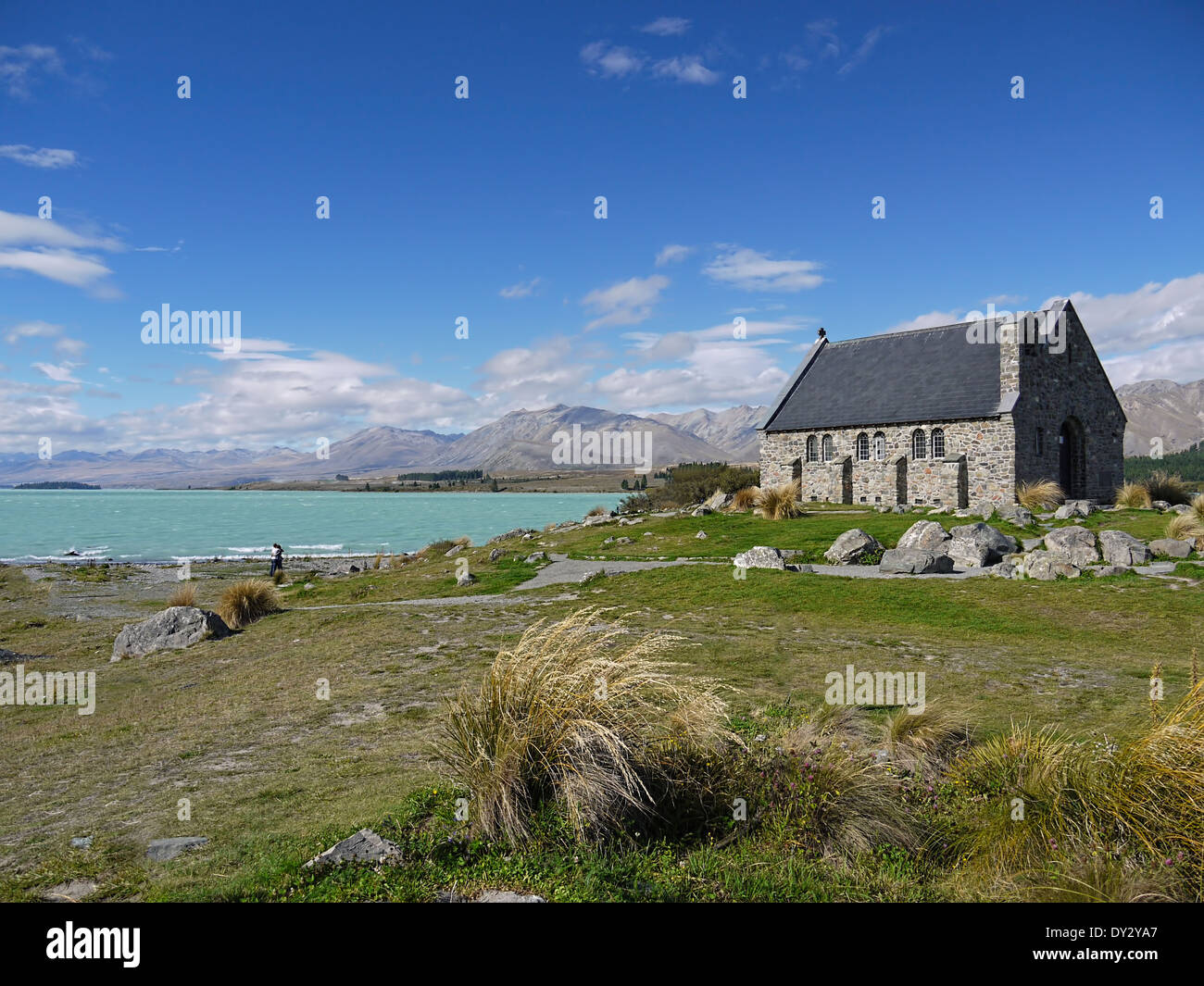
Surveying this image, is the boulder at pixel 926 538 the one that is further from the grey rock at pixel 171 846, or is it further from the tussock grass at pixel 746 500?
the grey rock at pixel 171 846

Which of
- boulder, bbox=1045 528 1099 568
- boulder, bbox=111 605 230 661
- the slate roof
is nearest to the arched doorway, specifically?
the slate roof

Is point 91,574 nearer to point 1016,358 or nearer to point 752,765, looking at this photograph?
point 752,765

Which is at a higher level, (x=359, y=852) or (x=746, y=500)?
(x=746, y=500)

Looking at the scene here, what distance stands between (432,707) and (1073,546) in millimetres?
17215

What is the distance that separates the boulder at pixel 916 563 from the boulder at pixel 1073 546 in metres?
2.50

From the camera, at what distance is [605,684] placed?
5449mm

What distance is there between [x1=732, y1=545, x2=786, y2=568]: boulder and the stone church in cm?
1954

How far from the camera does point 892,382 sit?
131ft

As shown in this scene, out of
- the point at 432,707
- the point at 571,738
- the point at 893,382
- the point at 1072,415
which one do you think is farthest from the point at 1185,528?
the point at 571,738

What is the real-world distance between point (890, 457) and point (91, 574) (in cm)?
4335

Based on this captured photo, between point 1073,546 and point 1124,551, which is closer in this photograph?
point 1124,551

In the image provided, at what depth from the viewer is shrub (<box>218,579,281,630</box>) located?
56.2 feet

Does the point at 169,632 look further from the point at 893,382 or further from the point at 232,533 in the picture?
the point at 232,533

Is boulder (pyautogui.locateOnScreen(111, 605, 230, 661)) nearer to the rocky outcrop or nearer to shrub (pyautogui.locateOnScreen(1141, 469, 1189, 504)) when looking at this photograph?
the rocky outcrop
